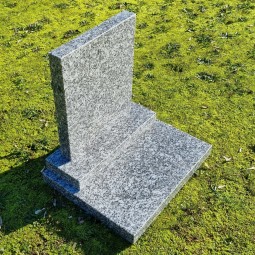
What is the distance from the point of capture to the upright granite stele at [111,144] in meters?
4.89

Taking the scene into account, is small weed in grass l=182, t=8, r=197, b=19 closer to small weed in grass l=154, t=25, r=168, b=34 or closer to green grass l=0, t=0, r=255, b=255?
green grass l=0, t=0, r=255, b=255

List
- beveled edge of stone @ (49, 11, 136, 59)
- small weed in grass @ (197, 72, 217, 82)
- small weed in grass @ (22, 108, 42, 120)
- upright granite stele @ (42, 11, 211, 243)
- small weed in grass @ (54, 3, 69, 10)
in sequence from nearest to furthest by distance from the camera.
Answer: beveled edge of stone @ (49, 11, 136, 59) < upright granite stele @ (42, 11, 211, 243) < small weed in grass @ (22, 108, 42, 120) < small weed in grass @ (197, 72, 217, 82) < small weed in grass @ (54, 3, 69, 10)

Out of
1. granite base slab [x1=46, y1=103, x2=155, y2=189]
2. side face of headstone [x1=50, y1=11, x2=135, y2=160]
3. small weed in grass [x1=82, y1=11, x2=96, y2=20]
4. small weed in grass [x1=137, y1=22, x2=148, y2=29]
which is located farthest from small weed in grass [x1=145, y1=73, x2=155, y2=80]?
small weed in grass [x1=82, y1=11, x2=96, y2=20]

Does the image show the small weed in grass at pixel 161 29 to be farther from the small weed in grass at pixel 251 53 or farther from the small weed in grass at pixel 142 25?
the small weed in grass at pixel 251 53

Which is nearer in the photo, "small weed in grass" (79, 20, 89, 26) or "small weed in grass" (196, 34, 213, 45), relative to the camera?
"small weed in grass" (196, 34, 213, 45)

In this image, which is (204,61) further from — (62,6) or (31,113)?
(62,6)

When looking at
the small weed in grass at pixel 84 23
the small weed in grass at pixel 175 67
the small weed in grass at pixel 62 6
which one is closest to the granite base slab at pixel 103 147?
the small weed in grass at pixel 175 67

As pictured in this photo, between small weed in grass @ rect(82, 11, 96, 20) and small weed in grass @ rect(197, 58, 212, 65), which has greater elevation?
small weed in grass @ rect(82, 11, 96, 20)

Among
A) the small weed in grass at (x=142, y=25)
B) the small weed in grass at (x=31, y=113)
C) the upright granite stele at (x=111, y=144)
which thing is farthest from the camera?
the small weed in grass at (x=142, y=25)

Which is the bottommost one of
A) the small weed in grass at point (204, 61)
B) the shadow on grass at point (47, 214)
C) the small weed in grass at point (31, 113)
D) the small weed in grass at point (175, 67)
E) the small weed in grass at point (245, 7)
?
the shadow on grass at point (47, 214)

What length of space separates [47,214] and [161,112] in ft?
9.80

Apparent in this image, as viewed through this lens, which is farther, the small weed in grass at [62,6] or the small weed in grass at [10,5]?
the small weed in grass at [10,5]

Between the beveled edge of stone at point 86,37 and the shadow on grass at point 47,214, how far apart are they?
2.30 metres

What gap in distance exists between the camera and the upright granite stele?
4.89m
